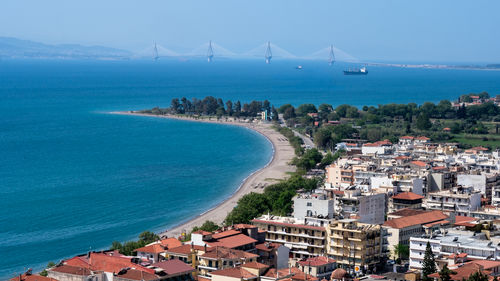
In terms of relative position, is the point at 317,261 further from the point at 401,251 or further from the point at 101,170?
the point at 101,170

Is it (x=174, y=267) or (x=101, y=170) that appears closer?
(x=174, y=267)

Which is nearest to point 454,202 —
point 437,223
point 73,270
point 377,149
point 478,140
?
point 437,223

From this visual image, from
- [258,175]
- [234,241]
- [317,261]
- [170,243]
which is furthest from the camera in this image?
[258,175]

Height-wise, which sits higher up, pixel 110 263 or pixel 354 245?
pixel 110 263

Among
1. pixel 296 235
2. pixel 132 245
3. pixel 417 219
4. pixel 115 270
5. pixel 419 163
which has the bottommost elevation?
pixel 132 245

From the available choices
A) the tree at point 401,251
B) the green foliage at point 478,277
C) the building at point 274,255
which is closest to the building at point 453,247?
the tree at point 401,251

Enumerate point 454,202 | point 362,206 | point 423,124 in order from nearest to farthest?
point 362,206, point 454,202, point 423,124
